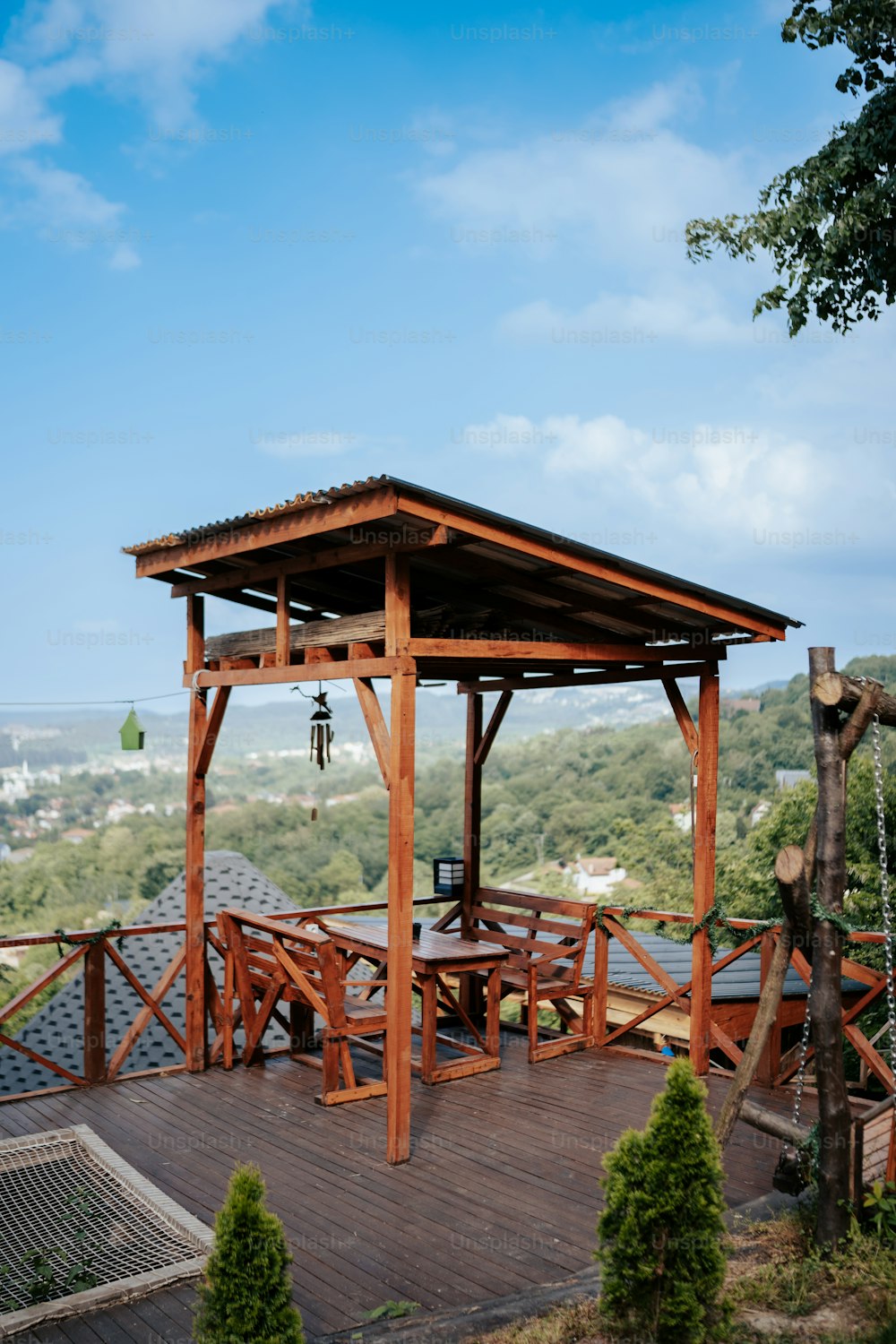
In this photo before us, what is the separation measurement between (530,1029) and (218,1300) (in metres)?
4.25

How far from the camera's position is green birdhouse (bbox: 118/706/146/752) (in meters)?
6.91

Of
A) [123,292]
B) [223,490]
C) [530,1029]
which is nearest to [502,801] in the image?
[530,1029]

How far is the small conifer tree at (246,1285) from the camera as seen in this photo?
2787 mm

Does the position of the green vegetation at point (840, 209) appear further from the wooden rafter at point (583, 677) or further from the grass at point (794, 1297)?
the grass at point (794, 1297)

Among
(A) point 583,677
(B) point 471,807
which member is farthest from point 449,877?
(A) point 583,677

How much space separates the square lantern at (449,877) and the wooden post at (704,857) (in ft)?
7.71

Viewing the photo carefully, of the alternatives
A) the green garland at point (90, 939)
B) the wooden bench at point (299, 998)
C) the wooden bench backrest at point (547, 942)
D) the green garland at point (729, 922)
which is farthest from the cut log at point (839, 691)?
the green garland at point (90, 939)

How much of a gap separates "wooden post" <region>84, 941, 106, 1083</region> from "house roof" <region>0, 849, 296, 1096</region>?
10.1 ft

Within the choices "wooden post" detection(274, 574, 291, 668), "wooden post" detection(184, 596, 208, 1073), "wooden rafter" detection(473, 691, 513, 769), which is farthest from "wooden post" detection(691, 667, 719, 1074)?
"wooden post" detection(184, 596, 208, 1073)

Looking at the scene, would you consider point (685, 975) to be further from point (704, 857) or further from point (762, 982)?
point (704, 857)

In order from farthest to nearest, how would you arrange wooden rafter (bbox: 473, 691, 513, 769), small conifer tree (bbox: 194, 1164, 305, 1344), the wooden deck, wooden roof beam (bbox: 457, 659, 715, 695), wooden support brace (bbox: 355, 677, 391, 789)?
wooden rafter (bbox: 473, 691, 513, 769) < wooden roof beam (bbox: 457, 659, 715, 695) < wooden support brace (bbox: 355, 677, 391, 789) < the wooden deck < small conifer tree (bbox: 194, 1164, 305, 1344)

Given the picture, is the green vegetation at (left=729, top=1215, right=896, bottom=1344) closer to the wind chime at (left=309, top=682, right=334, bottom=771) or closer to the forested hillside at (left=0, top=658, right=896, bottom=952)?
the wind chime at (left=309, top=682, right=334, bottom=771)

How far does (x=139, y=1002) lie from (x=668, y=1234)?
10288 mm

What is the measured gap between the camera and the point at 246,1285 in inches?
111
